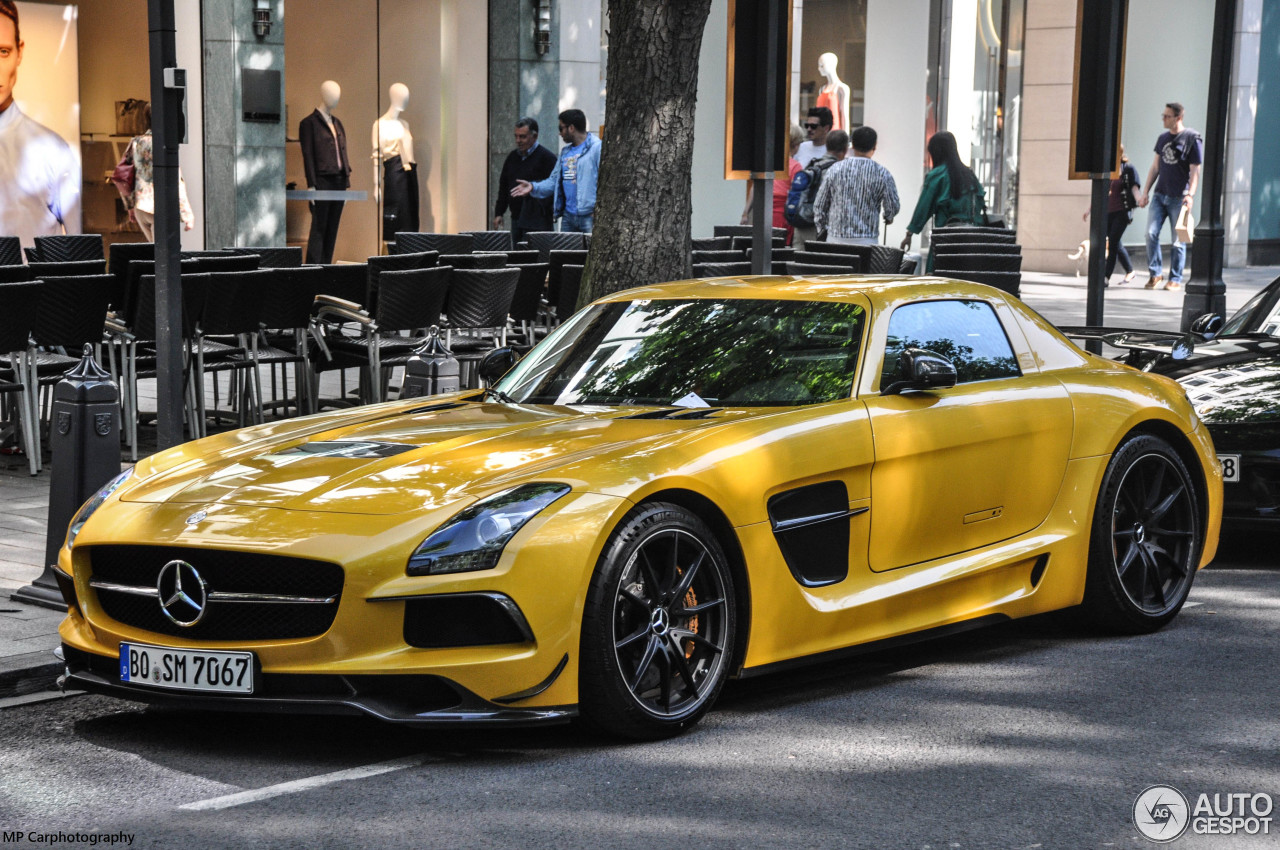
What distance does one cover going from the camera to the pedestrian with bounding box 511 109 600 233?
55.2 ft

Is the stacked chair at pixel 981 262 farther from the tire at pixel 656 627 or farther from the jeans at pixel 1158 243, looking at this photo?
the tire at pixel 656 627

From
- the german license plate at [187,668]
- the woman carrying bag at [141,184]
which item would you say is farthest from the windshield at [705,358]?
the woman carrying bag at [141,184]

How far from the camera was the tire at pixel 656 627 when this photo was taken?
5.06 meters

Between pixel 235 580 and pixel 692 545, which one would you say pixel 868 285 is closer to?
pixel 692 545

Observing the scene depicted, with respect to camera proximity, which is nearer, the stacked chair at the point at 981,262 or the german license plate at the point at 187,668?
the german license plate at the point at 187,668

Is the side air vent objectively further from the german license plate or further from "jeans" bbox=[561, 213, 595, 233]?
"jeans" bbox=[561, 213, 595, 233]

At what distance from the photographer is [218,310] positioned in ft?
35.3

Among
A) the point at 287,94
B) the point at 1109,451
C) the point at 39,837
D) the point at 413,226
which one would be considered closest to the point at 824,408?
the point at 1109,451

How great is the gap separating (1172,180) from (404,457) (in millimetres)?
22598

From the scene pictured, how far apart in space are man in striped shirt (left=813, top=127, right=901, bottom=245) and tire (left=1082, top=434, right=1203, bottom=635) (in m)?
8.50

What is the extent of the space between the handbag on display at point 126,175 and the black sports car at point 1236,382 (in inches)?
471

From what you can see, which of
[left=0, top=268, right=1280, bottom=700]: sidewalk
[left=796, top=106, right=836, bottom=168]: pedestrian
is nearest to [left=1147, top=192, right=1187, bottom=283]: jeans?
[left=796, top=106, right=836, bottom=168]: pedestrian

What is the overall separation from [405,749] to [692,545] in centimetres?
106

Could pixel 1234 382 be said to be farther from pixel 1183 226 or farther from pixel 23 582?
pixel 1183 226
